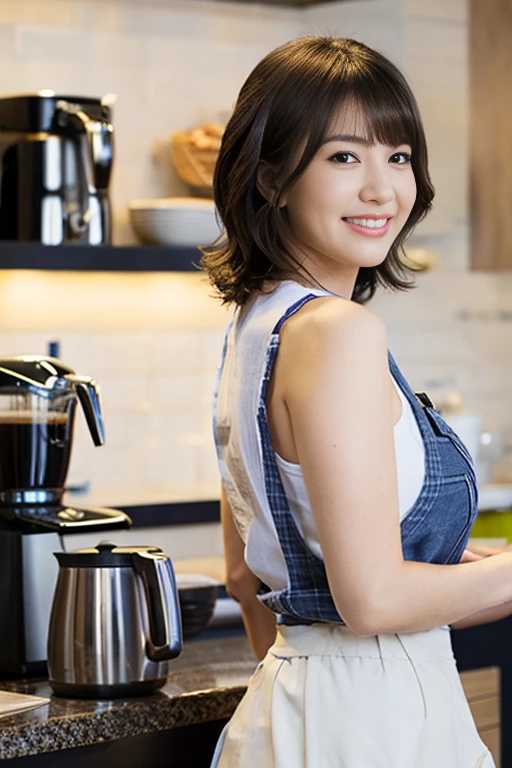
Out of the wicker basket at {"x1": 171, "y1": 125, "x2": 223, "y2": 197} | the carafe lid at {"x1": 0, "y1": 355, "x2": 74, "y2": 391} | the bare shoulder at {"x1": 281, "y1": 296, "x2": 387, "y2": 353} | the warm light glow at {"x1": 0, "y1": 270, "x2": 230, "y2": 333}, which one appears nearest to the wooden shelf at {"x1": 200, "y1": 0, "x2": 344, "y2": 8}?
the wicker basket at {"x1": 171, "y1": 125, "x2": 223, "y2": 197}

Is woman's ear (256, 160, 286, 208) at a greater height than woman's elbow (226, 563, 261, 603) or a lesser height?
greater

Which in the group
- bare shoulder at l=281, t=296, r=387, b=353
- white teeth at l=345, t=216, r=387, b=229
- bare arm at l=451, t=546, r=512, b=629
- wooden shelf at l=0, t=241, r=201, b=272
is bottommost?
bare arm at l=451, t=546, r=512, b=629

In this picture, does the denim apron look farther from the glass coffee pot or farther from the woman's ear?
the glass coffee pot

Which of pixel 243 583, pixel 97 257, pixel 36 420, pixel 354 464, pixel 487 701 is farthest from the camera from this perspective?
pixel 97 257

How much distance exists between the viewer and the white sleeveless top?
133 centimetres

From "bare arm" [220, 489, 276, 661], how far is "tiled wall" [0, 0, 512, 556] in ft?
5.32

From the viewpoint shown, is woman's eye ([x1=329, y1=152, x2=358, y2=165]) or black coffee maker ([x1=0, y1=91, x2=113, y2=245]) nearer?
woman's eye ([x1=329, y1=152, x2=358, y2=165])

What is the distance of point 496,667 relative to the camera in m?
2.71

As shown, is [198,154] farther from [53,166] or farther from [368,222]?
[368,222]

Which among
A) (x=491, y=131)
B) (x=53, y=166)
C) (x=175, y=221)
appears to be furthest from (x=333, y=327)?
(x=491, y=131)

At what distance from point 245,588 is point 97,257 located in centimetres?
171

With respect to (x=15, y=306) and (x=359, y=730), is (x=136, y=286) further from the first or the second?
(x=359, y=730)

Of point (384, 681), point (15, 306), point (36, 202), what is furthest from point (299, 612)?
point (15, 306)

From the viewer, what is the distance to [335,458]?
1.23 m
